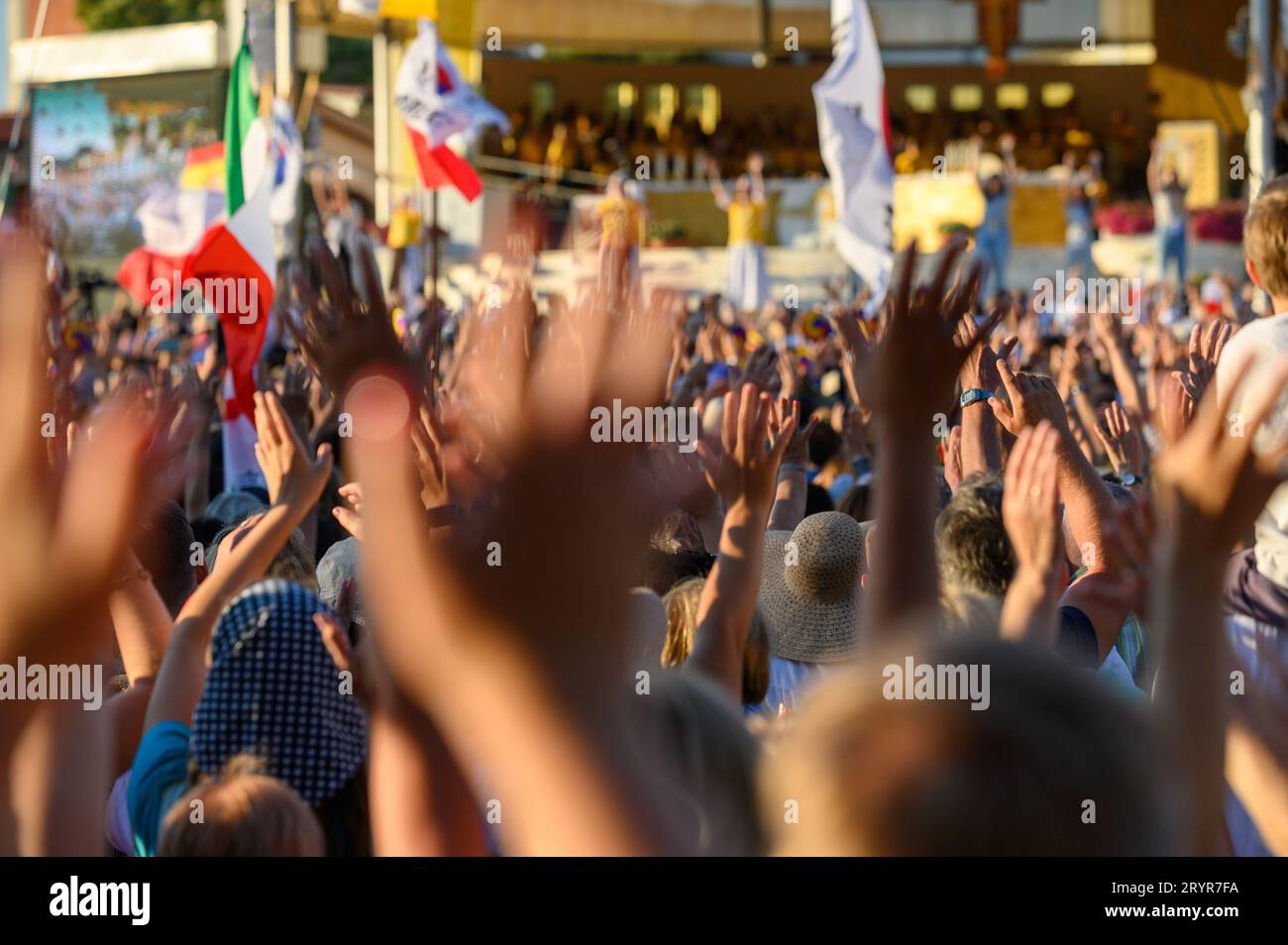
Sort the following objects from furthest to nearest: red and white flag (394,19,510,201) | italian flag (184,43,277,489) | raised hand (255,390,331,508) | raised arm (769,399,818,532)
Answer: red and white flag (394,19,510,201) < italian flag (184,43,277,489) < raised arm (769,399,818,532) < raised hand (255,390,331,508)

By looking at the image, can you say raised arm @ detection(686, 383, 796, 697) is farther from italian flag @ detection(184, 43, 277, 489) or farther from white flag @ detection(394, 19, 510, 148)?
white flag @ detection(394, 19, 510, 148)

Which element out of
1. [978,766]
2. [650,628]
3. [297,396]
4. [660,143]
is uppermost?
[660,143]

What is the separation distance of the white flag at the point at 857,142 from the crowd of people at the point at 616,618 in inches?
238

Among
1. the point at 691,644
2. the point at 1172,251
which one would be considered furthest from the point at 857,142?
the point at 1172,251

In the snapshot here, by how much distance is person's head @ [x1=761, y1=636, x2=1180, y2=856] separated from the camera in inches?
51.9

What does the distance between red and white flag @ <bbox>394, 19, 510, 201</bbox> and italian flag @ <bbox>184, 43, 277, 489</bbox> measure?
7.20 feet

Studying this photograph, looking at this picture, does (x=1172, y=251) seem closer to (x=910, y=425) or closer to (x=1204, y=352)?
(x=1204, y=352)

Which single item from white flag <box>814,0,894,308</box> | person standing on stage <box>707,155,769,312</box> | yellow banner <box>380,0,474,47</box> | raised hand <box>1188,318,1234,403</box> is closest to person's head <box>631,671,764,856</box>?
raised hand <box>1188,318,1234,403</box>

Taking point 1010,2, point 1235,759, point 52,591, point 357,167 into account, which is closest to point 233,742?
point 52,591

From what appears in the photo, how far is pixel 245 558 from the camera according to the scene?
2744 millimetres

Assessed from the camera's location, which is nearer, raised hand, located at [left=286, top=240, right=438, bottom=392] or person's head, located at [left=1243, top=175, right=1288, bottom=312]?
raised hand, located at [left=286, top=240, right=438, bottom=392]

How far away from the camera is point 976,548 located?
3006 millimetres

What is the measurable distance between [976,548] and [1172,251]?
17.2 metres

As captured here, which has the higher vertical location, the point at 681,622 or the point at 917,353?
the point at 917,353
